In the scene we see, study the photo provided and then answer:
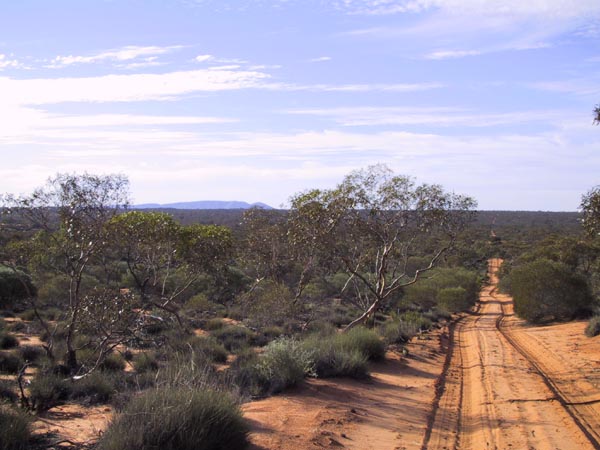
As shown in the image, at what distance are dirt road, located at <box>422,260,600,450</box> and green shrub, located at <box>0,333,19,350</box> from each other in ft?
41.1

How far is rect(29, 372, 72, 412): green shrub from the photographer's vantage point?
375 inches

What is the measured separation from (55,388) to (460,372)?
963 cm

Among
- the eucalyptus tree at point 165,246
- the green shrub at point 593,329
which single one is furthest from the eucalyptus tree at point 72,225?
the green shrub at point 593,329

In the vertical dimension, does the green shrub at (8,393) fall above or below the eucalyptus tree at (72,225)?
below

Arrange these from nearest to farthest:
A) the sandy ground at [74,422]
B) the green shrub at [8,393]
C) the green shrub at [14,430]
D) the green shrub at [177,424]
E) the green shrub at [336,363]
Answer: the green shrub at [177,424], the green shrub at [14,430], the sandy ground at [74,422], the green shrub at [8,393], the green shrub at [336,363]

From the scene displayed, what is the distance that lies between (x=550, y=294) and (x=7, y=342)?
2224cm

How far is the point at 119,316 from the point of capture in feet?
37.7

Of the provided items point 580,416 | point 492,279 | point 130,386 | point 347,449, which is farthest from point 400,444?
point 492,279

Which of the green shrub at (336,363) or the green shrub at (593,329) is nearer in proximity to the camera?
the green shrub at (336,363)

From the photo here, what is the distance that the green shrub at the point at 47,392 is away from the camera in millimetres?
9520

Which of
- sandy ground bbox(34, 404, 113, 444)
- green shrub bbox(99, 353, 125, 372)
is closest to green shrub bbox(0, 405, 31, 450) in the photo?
sandy ground bbox(34, 404, 113, 444)

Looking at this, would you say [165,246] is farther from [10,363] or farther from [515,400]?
[515,400]

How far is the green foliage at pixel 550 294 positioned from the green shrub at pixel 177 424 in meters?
21.9

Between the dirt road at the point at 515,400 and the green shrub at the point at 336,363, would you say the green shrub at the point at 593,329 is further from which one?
the green shrub at the point at 336,363
